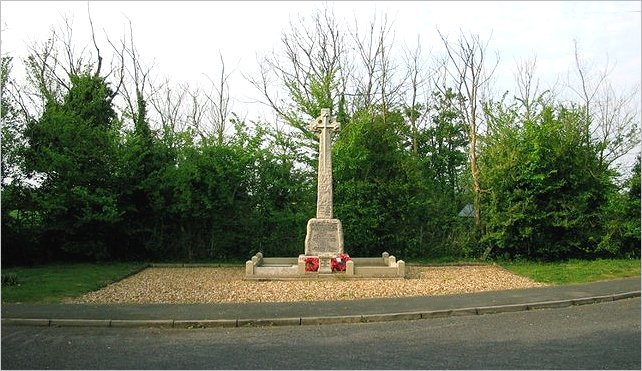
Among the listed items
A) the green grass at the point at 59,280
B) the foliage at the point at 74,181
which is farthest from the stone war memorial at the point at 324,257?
the foliage at the point at 74,181

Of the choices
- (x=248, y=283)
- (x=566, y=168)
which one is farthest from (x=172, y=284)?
(x=566, y=168)

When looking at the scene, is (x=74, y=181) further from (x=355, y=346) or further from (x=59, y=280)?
(x=355, y=346)

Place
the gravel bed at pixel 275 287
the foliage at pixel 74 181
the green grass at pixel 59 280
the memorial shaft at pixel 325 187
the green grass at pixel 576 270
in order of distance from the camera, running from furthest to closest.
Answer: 1. the foliage at pixel 74 181
2. the memorial shaft at pixel 325 187
3. the green grass at pixel 576 270
4. the gravel bed at pixel 275 287
5. the green grass at pixel 59 280

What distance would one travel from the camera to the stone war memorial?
49.4ft

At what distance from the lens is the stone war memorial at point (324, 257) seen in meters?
15.1

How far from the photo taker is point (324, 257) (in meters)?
15.5

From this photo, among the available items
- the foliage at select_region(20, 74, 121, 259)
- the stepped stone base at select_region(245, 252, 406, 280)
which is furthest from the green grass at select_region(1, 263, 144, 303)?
the stepped stone base at select_region(245, 252, 406, 280)

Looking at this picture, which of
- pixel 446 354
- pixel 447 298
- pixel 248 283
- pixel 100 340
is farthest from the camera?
pixel 248 283

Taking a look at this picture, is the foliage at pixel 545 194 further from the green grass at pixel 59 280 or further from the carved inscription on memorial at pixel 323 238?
the green grass at pixel 59 280

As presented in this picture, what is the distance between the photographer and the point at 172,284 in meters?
14.4

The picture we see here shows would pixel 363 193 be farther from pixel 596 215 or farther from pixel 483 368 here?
pixel 483 368

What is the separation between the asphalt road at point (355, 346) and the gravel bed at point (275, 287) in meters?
2.88

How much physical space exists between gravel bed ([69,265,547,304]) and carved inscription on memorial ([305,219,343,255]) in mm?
1603

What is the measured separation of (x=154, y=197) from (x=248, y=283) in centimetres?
712
